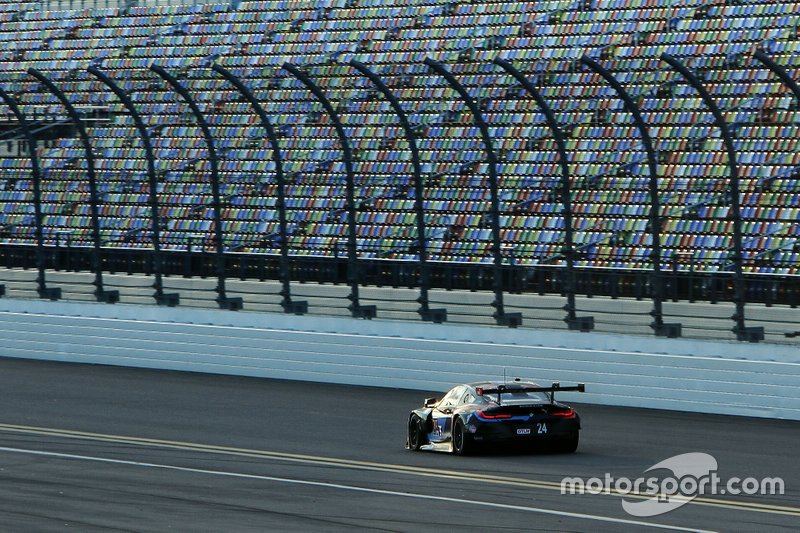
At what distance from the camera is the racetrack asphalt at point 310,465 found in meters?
11.5

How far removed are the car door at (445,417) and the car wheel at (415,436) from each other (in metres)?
0.15

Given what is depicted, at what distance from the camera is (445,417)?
16.1 metres

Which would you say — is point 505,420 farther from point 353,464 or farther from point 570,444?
point 353,464

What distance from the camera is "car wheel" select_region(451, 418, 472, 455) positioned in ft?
51.3

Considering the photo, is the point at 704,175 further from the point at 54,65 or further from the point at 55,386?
the point at 54,65

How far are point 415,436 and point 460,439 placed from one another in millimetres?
796

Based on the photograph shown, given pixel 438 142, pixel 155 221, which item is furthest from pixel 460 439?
pixel 438 142

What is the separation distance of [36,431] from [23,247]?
1253 cm

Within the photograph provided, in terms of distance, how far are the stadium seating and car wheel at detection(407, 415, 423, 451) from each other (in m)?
8.74

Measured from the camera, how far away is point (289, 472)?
14.4 meters

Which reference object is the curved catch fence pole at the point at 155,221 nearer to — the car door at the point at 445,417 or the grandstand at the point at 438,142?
the grandstand at the point at 438,142

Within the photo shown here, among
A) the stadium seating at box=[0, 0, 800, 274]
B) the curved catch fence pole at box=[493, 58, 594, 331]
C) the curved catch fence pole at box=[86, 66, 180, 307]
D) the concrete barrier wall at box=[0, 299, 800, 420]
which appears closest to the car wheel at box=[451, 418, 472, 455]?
the concrete barrier wall at box=[0, 299, 800, 420]

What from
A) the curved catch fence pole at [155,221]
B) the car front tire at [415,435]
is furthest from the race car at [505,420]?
the curved catch fence pole at [155,221]

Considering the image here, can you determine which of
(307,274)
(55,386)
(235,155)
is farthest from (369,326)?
(235,155)
